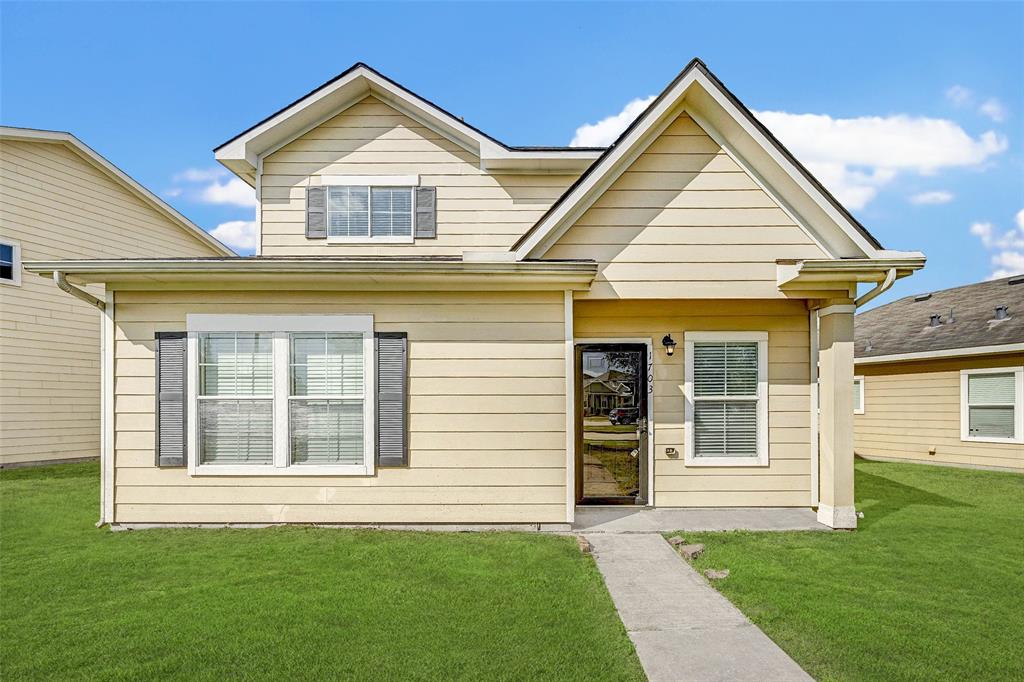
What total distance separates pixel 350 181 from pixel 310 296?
→ 3.29m

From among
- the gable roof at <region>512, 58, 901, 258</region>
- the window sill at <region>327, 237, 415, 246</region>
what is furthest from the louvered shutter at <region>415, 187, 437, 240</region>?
the gable roof at <region>512, 58, 901, 258</region>

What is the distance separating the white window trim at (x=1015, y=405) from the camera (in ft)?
35.5

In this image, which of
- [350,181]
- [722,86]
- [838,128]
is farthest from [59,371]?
[838,128]

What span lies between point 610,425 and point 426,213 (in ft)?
14.7

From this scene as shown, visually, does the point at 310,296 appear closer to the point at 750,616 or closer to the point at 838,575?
the point at 750,616

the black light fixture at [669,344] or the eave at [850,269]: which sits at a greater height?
the eave at [850,269]

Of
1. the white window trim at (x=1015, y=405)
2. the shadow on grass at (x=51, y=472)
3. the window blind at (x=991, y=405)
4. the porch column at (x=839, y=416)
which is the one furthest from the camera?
the window blind at (x=991, y=405)

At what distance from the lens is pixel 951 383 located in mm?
12000

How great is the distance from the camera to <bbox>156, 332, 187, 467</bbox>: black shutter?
613cm

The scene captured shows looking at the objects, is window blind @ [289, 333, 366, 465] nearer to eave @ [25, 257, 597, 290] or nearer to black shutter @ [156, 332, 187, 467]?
eave @ [25, 257, 597, 290]

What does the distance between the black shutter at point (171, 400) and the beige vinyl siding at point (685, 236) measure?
4.44m

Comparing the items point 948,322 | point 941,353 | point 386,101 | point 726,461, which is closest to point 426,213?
point 386,101

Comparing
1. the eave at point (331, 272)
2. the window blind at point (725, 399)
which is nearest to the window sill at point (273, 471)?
the eave at point (331, 272)

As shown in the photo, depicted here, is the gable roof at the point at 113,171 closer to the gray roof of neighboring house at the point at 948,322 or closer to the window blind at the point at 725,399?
the window blind at the point at 725,399
